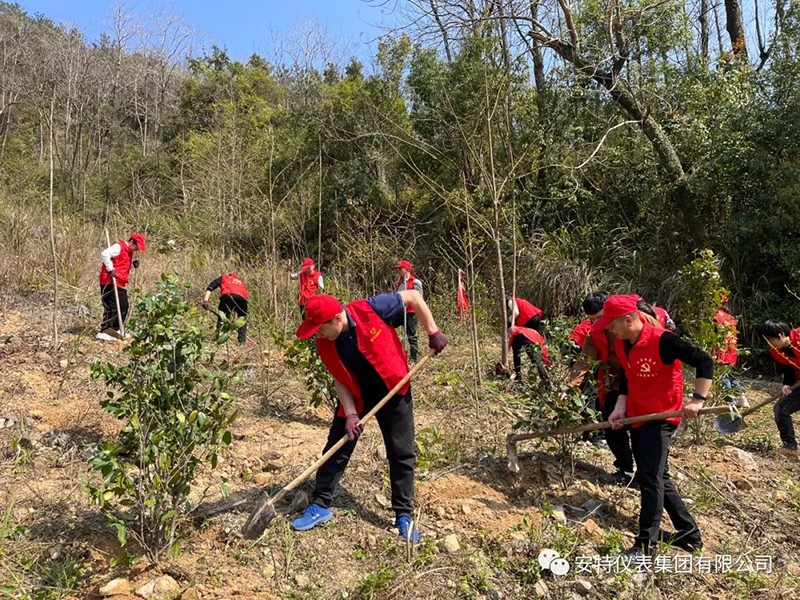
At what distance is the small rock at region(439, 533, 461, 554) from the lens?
2973mm

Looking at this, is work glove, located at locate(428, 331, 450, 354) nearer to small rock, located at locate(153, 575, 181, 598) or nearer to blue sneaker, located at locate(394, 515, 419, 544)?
blue sneaker, located at locate(394, 515, 419, 544)

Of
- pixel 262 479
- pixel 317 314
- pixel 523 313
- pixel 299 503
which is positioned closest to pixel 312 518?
pixel 299 503

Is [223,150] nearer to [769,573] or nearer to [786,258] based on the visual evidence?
[786,258]

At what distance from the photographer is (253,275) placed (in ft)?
31.6

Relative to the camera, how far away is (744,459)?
4.47m

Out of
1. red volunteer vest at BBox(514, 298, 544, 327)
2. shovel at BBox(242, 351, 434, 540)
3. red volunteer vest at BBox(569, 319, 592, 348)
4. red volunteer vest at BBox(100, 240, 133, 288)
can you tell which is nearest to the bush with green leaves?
shovel at BBox(242, 351, 434, 540)

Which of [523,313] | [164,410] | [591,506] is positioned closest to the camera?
[164,410]

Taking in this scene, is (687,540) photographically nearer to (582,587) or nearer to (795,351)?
(582,587)

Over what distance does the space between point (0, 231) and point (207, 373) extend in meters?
8.09

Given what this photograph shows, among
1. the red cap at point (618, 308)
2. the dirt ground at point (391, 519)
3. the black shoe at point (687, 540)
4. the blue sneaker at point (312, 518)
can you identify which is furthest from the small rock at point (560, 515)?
the blue sneaker at point (312, 518)

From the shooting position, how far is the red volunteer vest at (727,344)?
4.61 meters

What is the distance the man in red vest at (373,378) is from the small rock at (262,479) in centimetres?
52

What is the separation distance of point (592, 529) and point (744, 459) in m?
1.97

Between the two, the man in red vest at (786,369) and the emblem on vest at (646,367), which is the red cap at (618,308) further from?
the man in red vest at (786,369)
